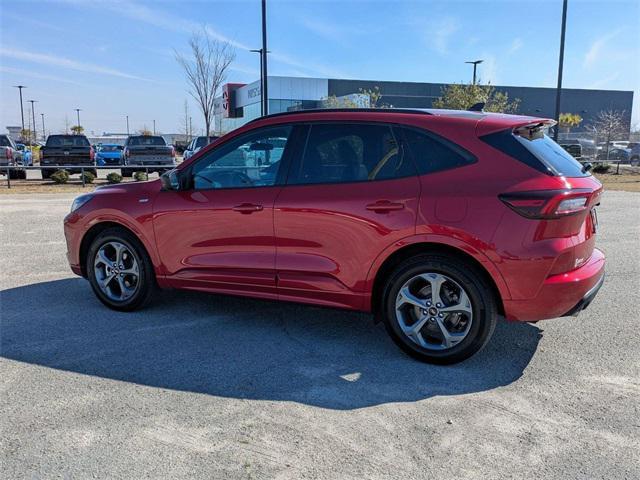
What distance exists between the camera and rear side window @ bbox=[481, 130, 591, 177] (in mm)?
3611

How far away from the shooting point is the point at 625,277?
648 centimetres

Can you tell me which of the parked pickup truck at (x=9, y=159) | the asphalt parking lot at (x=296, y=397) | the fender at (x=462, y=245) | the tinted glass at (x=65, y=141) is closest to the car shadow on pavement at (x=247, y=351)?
the asphalt parking lot at (x=296, y=397)

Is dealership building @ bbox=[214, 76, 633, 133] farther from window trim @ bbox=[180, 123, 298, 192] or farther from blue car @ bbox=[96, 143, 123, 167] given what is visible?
window trim @ bbox=[180, 123, 298, 192]

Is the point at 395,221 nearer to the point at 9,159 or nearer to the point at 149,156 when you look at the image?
the point at 149,156

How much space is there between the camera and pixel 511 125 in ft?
12.3

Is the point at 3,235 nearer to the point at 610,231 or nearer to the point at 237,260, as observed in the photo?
the point at 237,260

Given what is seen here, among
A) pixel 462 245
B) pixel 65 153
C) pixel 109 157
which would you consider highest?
pixel 65 153

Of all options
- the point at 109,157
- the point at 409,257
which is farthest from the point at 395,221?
the point at 109,157

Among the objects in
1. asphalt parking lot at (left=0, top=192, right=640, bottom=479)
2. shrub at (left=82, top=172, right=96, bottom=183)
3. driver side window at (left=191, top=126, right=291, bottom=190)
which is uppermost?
driver side window at (left=191, top=126, right=291, bottom=190)

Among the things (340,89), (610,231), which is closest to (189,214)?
(610,231)

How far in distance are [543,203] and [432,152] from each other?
84cm

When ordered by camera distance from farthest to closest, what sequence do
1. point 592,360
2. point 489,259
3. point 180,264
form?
point 180,264
point 592,360
point 489,259

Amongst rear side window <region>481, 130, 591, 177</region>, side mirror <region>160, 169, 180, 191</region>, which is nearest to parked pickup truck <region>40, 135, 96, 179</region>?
side mirror <region>160, 169, 180, 191</region>

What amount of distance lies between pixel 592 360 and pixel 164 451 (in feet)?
10.1
